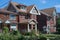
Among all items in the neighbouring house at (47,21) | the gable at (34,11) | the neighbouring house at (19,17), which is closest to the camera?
the neighbouring house at (19,17)

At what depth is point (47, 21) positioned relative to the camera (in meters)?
64.4

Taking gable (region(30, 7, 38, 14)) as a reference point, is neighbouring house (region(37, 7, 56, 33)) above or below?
below

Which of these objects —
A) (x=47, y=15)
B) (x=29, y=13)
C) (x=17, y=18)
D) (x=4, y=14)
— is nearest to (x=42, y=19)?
(x=47, y=15)

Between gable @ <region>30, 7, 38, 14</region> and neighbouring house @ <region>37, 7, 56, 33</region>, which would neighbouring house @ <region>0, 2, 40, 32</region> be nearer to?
gable @ <region>30, 7, 38, 14</region>

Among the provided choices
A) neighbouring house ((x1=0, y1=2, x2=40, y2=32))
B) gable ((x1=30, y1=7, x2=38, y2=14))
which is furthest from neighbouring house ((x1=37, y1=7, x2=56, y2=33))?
gable ((x1=30, y1=7, x2=38, y2=14))

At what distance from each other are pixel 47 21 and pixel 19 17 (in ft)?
36.4

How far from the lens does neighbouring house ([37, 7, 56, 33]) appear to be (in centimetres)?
6353

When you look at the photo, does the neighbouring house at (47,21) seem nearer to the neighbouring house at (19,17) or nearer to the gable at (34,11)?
the neighbouring house at (19,17)

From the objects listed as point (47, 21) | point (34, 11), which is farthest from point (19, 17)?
point (47, 21)

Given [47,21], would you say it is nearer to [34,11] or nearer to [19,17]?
[34,11]

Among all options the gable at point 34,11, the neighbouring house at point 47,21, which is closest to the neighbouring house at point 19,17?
the gable at point 34,11

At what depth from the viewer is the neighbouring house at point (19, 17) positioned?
5412cm

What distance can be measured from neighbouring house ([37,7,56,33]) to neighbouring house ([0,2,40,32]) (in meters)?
2.87

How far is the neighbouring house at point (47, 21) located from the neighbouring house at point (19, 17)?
2873 mm
